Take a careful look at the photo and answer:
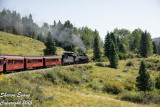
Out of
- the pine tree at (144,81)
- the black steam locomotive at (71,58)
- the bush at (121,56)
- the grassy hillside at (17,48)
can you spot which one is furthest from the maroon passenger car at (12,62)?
the bush at (121,56)

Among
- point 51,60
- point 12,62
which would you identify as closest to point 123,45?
point 51,60

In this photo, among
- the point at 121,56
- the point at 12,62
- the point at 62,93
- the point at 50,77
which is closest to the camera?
the point at 62,93

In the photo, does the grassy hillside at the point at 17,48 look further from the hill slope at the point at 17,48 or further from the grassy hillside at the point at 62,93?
the grassy hillside at the point at 62,93

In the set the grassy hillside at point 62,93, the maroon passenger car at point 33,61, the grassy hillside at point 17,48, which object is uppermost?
the grassy hillside at point 17,48

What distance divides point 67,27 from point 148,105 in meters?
40.0

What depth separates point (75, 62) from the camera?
123 feet

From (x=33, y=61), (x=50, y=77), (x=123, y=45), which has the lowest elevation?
(x=50, y=77)

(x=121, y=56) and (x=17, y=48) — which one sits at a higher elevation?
(x=17, y=48)

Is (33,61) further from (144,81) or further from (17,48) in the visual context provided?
(17,48)

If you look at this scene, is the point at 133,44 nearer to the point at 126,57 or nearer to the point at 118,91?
the point at 126,57

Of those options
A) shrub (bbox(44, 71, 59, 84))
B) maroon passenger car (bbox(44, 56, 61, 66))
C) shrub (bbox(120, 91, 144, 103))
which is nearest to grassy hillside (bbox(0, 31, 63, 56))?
maroon passenger car (bbox(44, 56, 61, 66))

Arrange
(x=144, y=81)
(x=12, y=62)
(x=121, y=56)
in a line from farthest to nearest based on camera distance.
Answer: (x=121, y=56)
(x=144, y=81)
(x=12, y=62)

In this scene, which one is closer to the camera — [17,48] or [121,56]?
[17,48]

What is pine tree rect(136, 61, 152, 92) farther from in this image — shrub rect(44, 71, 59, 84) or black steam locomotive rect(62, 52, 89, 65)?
black steam locomotive rect(62, 52, 89, 65)
